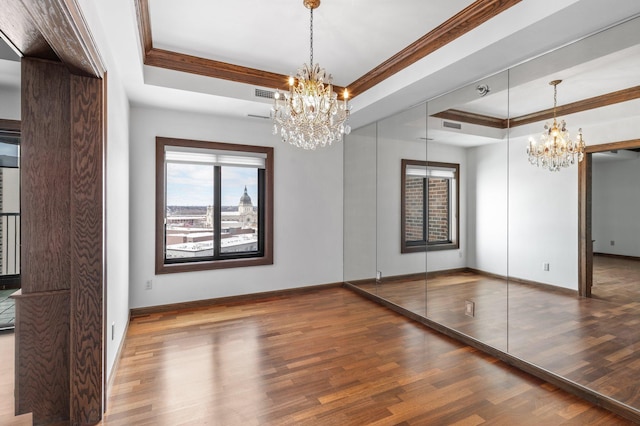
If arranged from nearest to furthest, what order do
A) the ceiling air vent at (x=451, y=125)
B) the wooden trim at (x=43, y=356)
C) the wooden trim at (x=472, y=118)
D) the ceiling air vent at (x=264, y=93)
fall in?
the wooden trim at (x=43, y=356) < the wooden trim at (x=472, y=118) < the ceiling air vent at (x=451, y=125) < the ceiling air vent at (x=264, y=93)

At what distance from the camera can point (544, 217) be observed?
2623 millimetres

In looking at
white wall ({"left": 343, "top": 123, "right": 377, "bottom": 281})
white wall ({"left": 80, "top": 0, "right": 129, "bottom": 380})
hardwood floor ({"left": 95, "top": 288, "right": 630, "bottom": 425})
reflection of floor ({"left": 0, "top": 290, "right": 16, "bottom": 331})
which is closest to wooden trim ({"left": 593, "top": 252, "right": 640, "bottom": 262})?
hardwood floor ({"left": 95, "top": 288, "right": 630, "bottom": 425})

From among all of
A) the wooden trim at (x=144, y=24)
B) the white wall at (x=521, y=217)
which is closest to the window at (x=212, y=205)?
the wooden trim at (x=144, y=24)

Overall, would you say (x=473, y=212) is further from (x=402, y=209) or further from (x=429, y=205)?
(x=402, y=209)

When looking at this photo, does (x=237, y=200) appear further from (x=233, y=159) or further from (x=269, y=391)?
(x=269, y=391)

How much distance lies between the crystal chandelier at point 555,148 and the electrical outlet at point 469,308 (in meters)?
1.45

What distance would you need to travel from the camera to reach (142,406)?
2.18 m

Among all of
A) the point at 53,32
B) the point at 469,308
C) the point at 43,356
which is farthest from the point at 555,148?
the point at 43,356

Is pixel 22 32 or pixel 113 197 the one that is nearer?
pixel 22 32

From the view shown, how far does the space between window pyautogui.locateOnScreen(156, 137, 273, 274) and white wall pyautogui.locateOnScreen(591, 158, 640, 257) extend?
11.9 ft

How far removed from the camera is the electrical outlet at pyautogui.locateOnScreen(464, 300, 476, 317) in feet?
10.4

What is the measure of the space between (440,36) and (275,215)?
3.04 metres

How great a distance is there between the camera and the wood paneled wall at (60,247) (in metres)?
1.97

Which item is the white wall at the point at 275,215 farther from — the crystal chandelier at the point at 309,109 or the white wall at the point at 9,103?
the crystal chandelier at the point at 309,109
